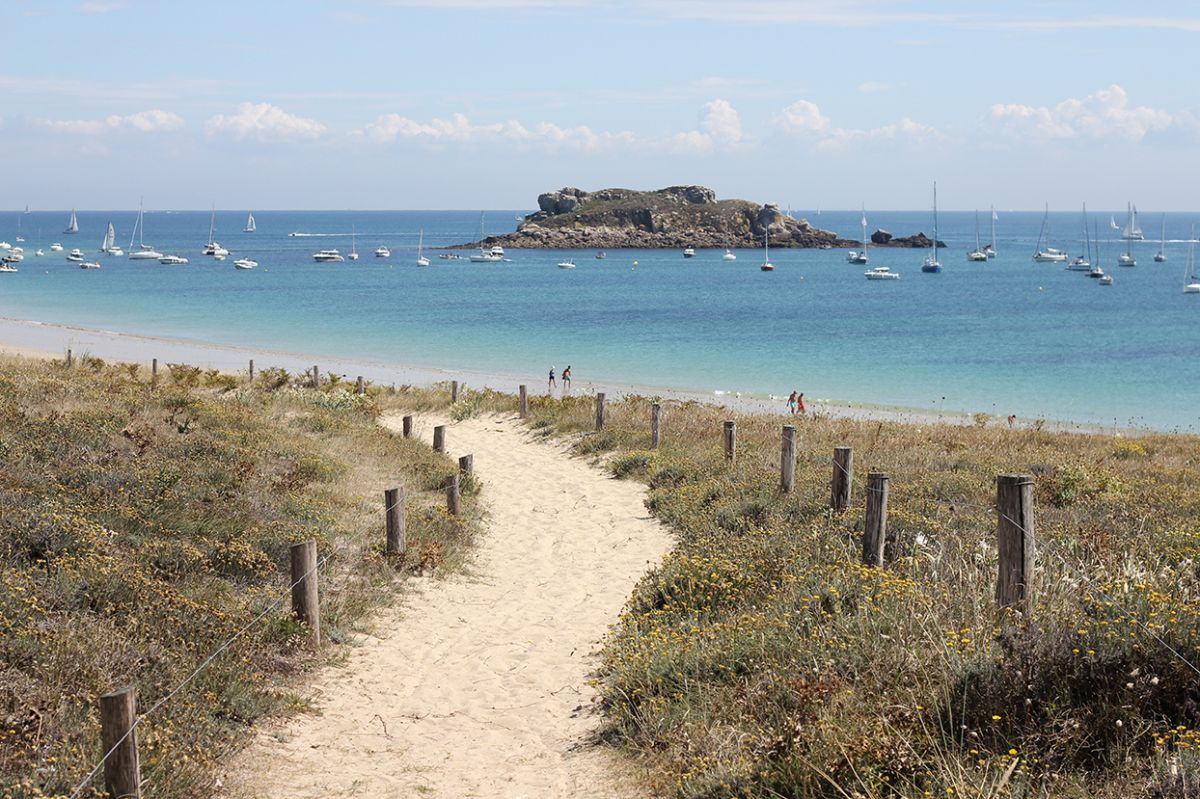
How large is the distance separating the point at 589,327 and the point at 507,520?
54362 millimetres

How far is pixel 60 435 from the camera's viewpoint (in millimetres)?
13406

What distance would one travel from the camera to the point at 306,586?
31.7 feet

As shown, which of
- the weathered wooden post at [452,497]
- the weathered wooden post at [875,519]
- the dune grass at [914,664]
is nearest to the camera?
the dune grass at [914,664]

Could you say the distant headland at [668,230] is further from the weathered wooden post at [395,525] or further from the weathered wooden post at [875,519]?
the weathered wooden post at [875,519]

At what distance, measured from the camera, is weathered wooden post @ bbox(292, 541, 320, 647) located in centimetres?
966

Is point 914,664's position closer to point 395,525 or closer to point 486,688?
point 486,688

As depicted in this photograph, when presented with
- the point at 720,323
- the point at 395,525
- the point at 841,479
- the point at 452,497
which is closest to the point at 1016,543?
the point at 841,479

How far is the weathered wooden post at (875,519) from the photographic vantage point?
1058cm

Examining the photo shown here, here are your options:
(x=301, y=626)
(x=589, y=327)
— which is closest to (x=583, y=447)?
(x=301, y=626)

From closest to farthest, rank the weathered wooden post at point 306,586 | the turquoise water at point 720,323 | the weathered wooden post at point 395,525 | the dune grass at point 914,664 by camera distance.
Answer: the dune grass at point 914,664, the weathered wooden post at point 306,586, the weathered wooden post at point 395,525, the turquoise water at point 720,323

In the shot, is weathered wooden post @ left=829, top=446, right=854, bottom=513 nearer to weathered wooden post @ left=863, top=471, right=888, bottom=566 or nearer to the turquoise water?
weathered wooden post @ left=863, top=471, right=888, bottom=566

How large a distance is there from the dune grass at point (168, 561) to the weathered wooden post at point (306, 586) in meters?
0.16

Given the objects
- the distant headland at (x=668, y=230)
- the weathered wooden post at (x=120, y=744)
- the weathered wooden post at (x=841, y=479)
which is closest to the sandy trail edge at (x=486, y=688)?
the weathered wooden post at (x=120, y=744)

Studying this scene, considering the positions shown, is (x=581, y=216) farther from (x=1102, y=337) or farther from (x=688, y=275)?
(x=1102, y=337)
